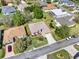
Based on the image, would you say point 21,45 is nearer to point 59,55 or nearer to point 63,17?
point 59,55

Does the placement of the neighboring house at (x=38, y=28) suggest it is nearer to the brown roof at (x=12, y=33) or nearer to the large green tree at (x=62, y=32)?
the brown roof at (x=12, y=33)

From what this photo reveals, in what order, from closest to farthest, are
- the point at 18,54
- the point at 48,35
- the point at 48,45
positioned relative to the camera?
the point at 18,54 → the point at 48,45 → the point at 48,35

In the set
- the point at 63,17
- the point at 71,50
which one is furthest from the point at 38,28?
the point at 63,17

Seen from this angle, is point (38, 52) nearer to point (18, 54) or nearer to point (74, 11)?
point (18, 54)

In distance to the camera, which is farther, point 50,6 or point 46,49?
point 50,6

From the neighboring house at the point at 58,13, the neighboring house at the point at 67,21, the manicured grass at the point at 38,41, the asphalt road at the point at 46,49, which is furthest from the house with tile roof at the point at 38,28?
the neighboring house at the point at 58,13

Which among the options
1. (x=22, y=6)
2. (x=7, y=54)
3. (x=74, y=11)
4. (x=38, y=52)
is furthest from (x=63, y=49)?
(x=22, y=6)
